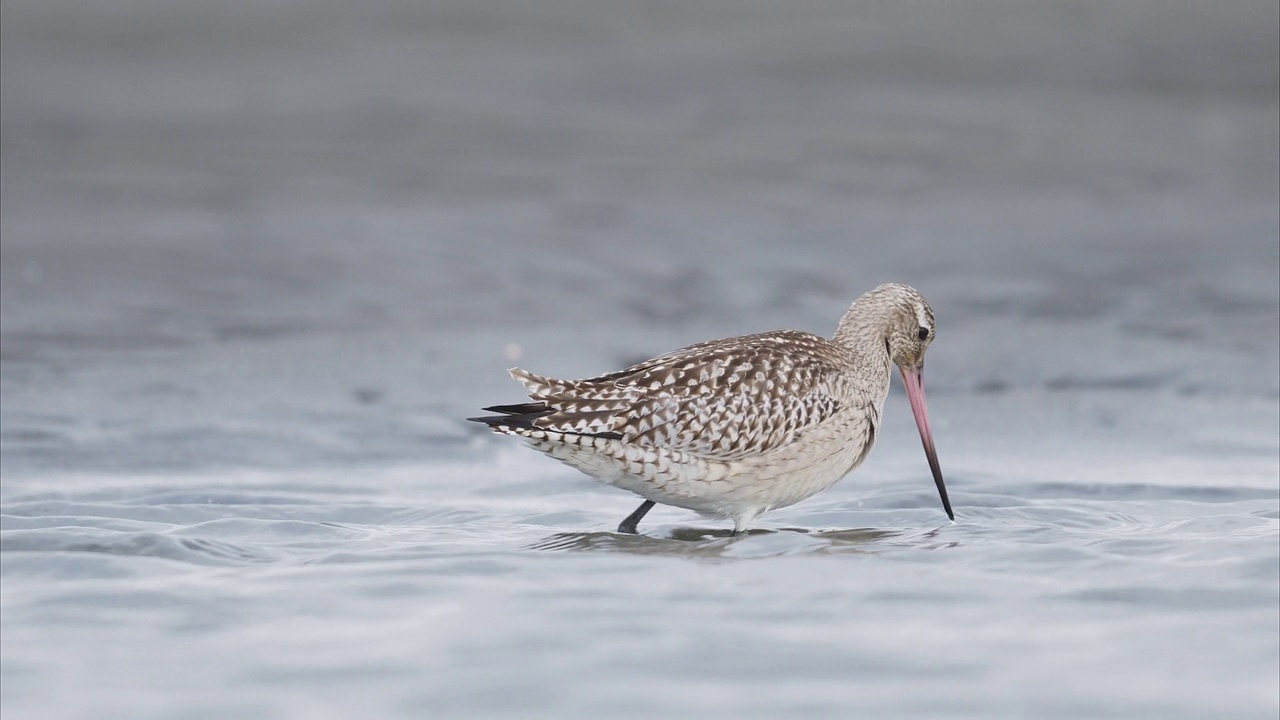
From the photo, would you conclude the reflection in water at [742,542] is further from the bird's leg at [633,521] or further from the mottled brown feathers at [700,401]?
the mottled brown feathers at [700,401]

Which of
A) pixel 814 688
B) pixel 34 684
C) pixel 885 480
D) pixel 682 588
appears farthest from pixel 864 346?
pixel 34 684

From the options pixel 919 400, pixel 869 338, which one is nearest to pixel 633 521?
pixel 869 338

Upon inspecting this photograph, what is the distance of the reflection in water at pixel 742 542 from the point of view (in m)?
7.48

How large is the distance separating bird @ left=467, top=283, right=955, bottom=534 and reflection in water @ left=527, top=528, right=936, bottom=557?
157mm

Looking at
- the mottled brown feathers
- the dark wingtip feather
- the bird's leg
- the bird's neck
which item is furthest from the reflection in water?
the bird's neck

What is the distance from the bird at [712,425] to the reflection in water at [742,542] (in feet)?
0.52

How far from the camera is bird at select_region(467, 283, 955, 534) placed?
→ 7805mm

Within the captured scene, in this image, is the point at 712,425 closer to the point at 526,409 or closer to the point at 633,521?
the point at 633,521

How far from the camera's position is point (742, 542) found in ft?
25.4

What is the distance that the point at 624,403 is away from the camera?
25.9 ft

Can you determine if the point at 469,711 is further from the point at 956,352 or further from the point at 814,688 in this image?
the point at 956,352

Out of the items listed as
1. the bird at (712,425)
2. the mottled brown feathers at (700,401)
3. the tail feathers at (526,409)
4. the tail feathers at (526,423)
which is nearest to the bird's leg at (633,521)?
the bird at (712,425)

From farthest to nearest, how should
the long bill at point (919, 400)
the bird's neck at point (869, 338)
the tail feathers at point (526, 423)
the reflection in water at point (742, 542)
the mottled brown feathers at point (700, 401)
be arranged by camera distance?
the long bill at point (919, 400), the bird's neck at point (869, 338), the mottled brown feathers at point (700, 401), the tail feathers at point (526, 423), the reflection in water at point (742, 542)

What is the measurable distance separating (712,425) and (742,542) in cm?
56
